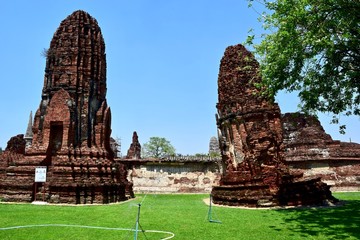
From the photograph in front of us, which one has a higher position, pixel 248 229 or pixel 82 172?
pixel 82 172

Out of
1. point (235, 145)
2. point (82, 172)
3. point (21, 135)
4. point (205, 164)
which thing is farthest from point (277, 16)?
point (21, 135)

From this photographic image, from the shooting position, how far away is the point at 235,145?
15633 mm

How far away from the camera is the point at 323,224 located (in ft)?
25.0

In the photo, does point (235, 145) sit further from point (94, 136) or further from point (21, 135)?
point (21, 135)

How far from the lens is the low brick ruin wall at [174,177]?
25625mm

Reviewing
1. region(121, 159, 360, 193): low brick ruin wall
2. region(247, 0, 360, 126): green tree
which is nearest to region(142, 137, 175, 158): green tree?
region(121, 159, 360, 193): low brick ruin wall

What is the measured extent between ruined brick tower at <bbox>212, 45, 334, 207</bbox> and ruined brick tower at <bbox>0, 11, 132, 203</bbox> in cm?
649

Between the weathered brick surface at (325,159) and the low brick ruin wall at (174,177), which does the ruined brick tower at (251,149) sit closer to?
the weathered brick surface at (325,159)

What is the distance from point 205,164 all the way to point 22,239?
21.2 metres

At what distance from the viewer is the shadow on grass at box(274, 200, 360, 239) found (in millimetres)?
6398

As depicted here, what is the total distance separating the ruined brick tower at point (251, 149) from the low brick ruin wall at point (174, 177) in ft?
30.8

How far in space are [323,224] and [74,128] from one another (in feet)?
42.7

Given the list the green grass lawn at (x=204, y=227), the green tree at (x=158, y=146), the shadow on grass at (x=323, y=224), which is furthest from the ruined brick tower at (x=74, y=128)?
the green tree at (x=158, y=146)

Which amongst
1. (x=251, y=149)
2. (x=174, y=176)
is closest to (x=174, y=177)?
(x=174, y=176)
